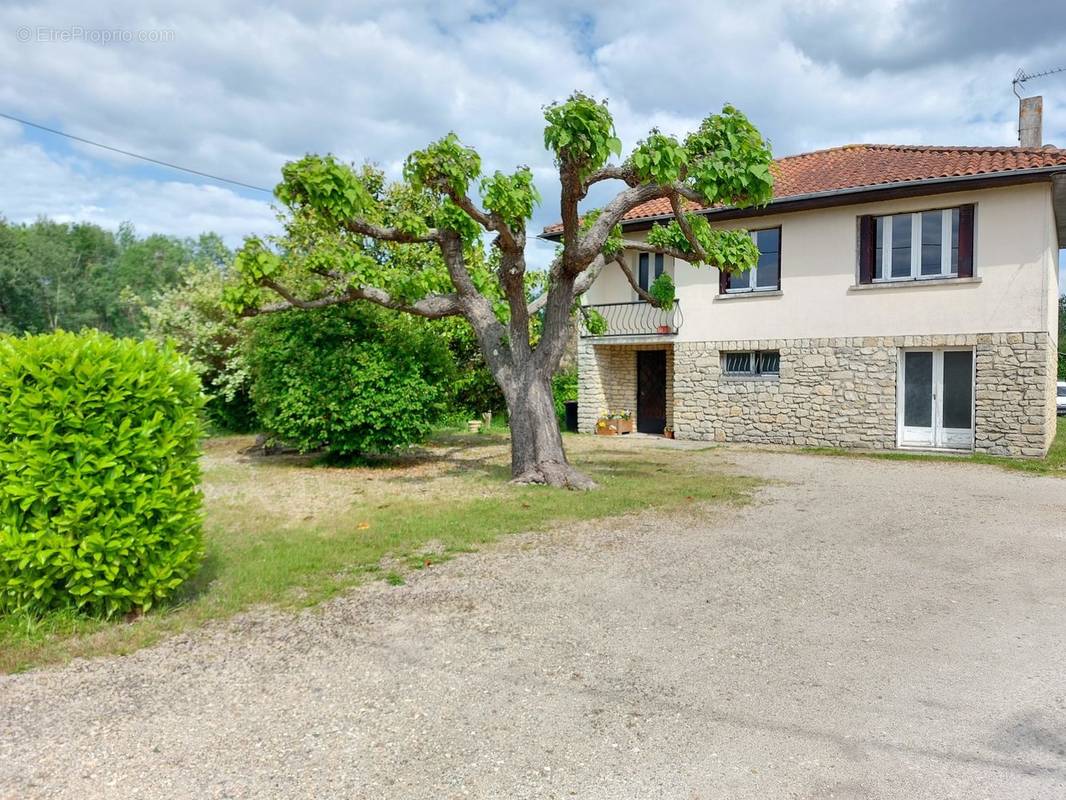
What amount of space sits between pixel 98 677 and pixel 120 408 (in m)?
1.54

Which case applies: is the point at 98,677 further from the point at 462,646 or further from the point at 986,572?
the point at 986,572

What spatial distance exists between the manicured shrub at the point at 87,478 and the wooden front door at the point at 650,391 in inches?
606

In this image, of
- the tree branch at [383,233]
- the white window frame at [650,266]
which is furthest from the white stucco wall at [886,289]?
the tree branch at [383,233]

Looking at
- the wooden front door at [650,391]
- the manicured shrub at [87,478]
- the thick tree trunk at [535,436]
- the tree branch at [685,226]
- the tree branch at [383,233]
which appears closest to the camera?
the manicured shrub at [87,478]

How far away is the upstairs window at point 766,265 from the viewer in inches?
625

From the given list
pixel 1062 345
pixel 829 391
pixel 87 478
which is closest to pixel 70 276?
pixel 829 391

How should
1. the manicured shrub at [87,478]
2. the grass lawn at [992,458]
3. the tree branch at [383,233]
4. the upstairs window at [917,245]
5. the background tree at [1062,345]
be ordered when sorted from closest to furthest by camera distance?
the manicured shrub at [87,478], the tree branch at [383,233], the grass lawn at [992,458], the upstairs window at [917,245], the background tree at [1062,345]

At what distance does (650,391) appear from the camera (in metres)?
19.3

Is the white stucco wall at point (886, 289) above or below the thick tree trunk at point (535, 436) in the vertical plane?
above

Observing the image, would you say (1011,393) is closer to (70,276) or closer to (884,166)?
(884,166)

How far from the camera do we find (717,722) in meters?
3.33

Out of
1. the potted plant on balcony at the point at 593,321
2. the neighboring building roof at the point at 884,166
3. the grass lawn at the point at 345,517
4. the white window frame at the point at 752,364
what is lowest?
the grass lawn at the point at 345,517

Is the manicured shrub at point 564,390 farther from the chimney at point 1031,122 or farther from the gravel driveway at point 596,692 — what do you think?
the gravel driveway at point 596,692

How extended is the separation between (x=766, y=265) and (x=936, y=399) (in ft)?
14.5
